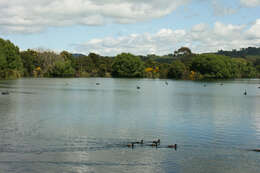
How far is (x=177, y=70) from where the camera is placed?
587ft

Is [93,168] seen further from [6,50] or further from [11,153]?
[6,50]

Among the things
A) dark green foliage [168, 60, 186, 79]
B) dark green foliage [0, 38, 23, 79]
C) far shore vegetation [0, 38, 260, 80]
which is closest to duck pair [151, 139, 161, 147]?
dark green foliage [0, 38, 23, 79]

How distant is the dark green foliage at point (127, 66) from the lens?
184 metres

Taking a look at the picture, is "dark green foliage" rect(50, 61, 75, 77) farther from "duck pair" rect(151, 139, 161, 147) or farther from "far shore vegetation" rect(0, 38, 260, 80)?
"duck pair" rect(151, 139, 161, 147)

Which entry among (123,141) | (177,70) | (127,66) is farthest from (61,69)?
(123,141)

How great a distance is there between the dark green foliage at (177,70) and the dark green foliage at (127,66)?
16401 millimetres

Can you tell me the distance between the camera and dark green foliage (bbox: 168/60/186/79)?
579 feet

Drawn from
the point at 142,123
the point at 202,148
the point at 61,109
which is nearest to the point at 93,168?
the point at 202,148

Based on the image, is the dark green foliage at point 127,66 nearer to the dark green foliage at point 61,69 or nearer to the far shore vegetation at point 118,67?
the far shore vegetation at point 118,67

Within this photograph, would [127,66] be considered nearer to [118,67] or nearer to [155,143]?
[118,67]

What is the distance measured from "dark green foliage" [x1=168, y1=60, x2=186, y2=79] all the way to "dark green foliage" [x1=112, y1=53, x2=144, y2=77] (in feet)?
53.8

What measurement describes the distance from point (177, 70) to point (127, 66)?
87.2 ft

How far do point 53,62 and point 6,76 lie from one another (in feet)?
151

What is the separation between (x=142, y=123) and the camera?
34344mm
